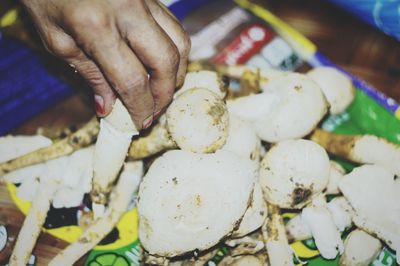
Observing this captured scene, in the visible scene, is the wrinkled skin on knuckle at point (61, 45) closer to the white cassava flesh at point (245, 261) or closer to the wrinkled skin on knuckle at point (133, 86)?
the wrinkled skin on knuckle at point (133, 86)

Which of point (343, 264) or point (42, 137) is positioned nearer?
point (343, 264)

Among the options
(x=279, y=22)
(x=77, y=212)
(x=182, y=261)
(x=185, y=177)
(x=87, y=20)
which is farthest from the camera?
(x=279, y=22)

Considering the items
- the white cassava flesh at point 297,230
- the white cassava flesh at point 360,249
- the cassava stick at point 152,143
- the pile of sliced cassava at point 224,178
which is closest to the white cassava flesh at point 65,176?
the pile of sliced cassava at point 224,178

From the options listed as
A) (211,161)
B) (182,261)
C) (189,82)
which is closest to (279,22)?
(189,82)

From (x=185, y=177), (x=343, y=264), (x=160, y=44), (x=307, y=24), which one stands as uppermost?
(x=160, y=44)

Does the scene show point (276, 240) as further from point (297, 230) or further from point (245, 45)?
point (245, 45)

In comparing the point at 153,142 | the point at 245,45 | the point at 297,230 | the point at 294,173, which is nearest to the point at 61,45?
the point at 153,142

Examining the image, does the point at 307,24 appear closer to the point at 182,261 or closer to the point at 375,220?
the point at 375,220
